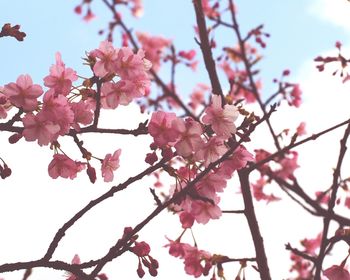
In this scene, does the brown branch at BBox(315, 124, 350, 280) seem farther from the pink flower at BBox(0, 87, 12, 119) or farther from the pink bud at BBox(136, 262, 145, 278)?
the pink flower at BBox(0, 87, 12, 119)

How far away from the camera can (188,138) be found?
95.7 inches

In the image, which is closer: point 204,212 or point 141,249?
point 141,249

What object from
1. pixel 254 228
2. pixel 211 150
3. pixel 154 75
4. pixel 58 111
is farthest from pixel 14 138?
pixel 154 75

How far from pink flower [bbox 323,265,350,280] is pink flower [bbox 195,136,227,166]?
98 centimetres

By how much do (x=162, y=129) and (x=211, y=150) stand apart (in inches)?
9.5

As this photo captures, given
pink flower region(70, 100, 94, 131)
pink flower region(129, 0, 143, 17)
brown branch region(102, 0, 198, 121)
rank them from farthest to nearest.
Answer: pink flower region(129, 0, 143, 17) < brown branch region(102, 0, 198, 121) < pink flower region(70, 100, 94, 131)

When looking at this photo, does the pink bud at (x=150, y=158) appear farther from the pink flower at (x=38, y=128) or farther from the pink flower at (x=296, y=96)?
the pink flower at (x=296, y=96)

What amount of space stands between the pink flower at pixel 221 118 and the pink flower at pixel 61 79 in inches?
26.6

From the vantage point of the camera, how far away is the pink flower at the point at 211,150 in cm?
247

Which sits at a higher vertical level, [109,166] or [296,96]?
[296,96]

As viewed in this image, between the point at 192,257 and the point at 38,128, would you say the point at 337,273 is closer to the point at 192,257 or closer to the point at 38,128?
the point at 192,257

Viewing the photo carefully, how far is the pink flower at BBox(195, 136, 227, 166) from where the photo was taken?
2.47m

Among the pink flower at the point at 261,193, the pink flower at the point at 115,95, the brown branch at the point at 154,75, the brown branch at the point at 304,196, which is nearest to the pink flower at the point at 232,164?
the pink flower at the point at 115,95

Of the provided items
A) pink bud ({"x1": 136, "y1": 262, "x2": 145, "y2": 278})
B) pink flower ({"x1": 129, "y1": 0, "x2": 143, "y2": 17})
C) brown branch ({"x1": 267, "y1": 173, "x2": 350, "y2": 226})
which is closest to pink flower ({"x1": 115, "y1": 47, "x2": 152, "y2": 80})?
pink bud ({"x1": 136, "y1": 262, "x2": 145, "y2": 278})
